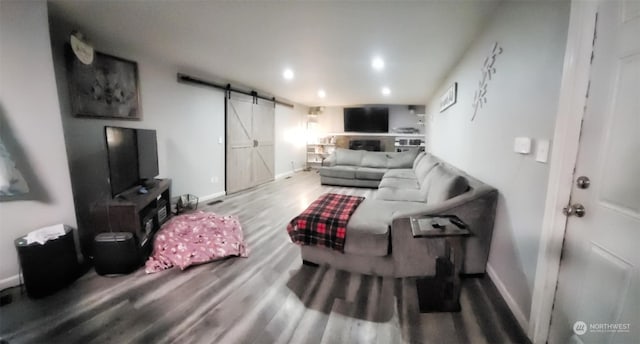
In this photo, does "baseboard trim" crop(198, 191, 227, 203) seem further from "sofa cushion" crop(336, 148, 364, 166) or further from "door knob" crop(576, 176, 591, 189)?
"door knob" crop(576, 176, 591, 189)

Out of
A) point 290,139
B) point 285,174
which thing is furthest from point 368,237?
point 290,139

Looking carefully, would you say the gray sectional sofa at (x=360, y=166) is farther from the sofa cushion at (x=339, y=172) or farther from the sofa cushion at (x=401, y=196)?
the sofa cushion at (x=401, y=196)

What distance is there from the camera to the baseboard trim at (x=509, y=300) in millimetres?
1463

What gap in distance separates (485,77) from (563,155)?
52.4 inches

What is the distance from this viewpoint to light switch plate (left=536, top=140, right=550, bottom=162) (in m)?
1.30

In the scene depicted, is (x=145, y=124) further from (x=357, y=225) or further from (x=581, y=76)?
(x=581, y=76)

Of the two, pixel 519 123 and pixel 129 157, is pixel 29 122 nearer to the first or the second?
pixel 129 157

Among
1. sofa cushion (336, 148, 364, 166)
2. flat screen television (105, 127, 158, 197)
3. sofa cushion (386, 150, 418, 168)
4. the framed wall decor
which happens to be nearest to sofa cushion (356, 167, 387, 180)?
sofa cushion (386, 150, 418, 168)

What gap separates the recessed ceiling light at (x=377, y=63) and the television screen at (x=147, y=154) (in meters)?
3.01

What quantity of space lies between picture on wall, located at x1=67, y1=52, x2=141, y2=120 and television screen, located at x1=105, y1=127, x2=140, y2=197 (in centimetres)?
54

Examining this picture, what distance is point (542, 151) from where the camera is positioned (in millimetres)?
1340

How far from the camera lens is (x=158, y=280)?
1.96 metres

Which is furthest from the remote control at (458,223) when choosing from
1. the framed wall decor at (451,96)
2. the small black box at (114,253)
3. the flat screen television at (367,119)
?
the flat screen television at (367,119)

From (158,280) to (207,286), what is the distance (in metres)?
0.44
